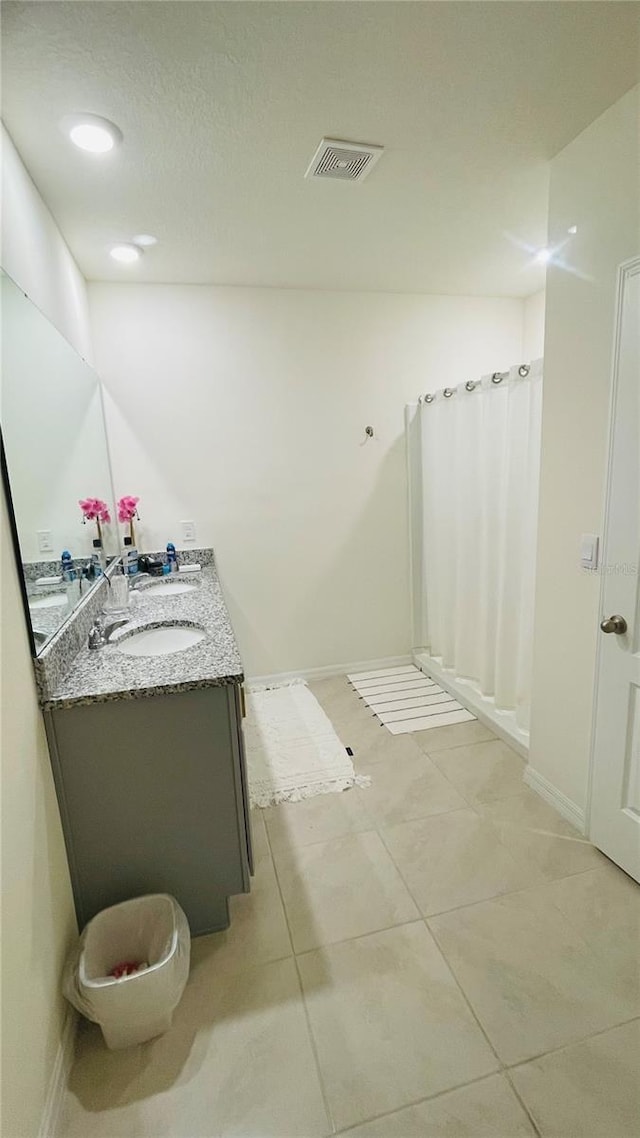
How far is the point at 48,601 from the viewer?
4.77 ft

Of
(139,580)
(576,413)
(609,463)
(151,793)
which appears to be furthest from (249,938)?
(576,413)

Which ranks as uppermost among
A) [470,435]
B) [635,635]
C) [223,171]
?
[223,171]

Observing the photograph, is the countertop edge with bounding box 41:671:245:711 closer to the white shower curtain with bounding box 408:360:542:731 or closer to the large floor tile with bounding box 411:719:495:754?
the large floor tile with bounding box 411:719:495:754

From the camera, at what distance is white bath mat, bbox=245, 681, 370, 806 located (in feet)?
7.31

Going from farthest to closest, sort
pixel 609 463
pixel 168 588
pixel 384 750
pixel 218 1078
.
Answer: pixel 168 588 < pixel 384 750 < pixel 609 463 < pixel 218 1078

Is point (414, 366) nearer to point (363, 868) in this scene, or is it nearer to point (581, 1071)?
point (363, 868)

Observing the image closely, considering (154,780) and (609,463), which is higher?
(609,463)

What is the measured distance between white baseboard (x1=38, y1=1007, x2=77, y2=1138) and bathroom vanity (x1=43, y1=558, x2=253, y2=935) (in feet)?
0.80

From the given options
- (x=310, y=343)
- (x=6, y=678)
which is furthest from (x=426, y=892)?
(x=310, y=343)

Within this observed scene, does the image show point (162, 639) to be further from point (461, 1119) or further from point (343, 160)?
point (343, 160)

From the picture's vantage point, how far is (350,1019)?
1286mm

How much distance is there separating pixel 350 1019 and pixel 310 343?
3085mm

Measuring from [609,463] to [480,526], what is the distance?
3.90ft

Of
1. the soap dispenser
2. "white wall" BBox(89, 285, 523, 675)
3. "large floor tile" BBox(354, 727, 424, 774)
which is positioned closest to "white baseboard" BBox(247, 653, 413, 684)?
"white wall" BBox(89, 285, 523, 675)
